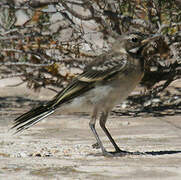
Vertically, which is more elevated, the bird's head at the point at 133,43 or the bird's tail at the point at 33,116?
the bird's head at the point at 133,43

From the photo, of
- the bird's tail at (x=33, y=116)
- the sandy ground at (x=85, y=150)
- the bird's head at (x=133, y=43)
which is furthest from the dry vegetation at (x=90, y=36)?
the bird's tail at (x=33, y=116)

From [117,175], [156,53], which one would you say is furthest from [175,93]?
[117,175]

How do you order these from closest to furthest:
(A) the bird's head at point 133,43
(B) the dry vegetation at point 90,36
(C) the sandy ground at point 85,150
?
1. (C) the sandy ground at point 85,150
2. (A) the bird's head at point 133,43
3. (B) the dry vegetation at point 90,36

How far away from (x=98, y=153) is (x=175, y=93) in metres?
4.89

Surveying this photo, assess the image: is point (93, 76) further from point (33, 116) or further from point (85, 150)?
point (85, 150)

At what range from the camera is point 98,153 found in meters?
5.40

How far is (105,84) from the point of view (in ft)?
16.8

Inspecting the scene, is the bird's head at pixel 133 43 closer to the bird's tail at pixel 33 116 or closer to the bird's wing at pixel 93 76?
the bird's wing at pixel 93 76

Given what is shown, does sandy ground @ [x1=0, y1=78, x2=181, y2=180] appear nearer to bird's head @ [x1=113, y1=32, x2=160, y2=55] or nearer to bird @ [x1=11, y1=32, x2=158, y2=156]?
bird @ [x1=11, y1=32, x2=158, y2=156]

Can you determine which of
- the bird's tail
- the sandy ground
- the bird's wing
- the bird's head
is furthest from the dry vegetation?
the bird's tail

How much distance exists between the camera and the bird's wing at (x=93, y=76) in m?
5.14

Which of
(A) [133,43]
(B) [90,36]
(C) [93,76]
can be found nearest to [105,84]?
(C) [93,76]

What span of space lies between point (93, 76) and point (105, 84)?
0.18 metres

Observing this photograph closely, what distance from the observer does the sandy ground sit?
4.21m
